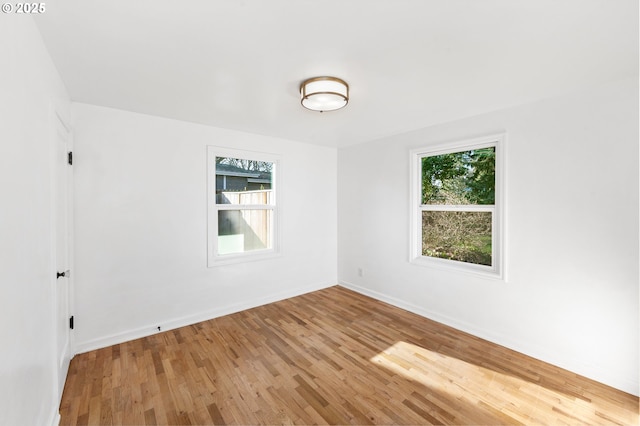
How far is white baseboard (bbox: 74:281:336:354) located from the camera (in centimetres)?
277

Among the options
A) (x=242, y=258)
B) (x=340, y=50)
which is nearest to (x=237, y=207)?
(x=242, y=258)

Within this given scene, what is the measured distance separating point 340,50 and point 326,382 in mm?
2472

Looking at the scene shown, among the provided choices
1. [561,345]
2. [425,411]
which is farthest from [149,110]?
[561,345]

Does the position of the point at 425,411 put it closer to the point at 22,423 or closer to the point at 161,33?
the point at 22,423

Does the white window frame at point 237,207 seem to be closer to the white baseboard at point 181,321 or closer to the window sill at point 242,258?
the window sill at point 242,258

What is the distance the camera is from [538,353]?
2633 millimetres

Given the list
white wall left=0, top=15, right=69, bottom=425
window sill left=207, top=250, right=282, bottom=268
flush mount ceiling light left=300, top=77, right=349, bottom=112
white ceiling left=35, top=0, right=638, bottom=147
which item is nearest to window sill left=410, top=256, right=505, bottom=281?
white ceiling left=35, top=0, right=638, bottom=147

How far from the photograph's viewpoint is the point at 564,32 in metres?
Answer: 1.62

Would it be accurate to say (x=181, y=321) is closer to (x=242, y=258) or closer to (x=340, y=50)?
(x=242, y=258)

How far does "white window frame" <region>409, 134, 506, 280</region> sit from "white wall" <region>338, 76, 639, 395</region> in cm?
7

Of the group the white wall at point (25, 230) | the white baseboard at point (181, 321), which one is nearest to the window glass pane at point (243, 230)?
the white baseboard at point (181, 321)

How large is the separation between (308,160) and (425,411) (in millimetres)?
3535

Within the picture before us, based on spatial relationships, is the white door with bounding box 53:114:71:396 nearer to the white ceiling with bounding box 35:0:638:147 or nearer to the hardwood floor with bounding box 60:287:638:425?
the hardwood floor with bounding box 60:287:638:425

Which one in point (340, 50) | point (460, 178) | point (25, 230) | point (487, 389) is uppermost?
point (340, 50)
